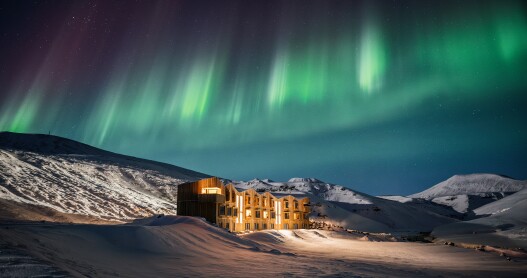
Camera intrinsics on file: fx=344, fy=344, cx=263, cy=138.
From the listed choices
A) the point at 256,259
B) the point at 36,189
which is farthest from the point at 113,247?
the point at 36,189

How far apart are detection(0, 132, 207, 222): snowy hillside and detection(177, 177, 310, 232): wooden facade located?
2629 centimetres

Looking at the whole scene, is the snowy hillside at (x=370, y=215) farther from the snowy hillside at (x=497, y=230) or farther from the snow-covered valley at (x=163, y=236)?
the snowy hillside at (x=497, y=230)

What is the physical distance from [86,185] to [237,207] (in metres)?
53.3

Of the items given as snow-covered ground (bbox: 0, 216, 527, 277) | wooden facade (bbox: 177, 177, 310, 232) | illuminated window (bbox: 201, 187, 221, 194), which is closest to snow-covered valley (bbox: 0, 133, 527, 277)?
snow-covered ground (bbox: 0, 216, 527, 277)

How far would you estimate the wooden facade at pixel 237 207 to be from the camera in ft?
162

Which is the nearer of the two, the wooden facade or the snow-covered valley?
the snow-covered valley

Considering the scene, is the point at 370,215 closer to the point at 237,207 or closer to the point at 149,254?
the point at 237,207

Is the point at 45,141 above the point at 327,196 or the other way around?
above

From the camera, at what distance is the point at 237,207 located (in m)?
56.7

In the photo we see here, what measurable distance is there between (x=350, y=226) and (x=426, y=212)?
244ft

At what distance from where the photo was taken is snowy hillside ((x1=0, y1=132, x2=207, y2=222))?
68.7 meters

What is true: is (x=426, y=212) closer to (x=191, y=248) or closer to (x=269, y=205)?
(x=269, y=205)

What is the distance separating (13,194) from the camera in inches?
2525

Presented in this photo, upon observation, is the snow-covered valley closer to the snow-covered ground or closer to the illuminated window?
the snow-covered ground
